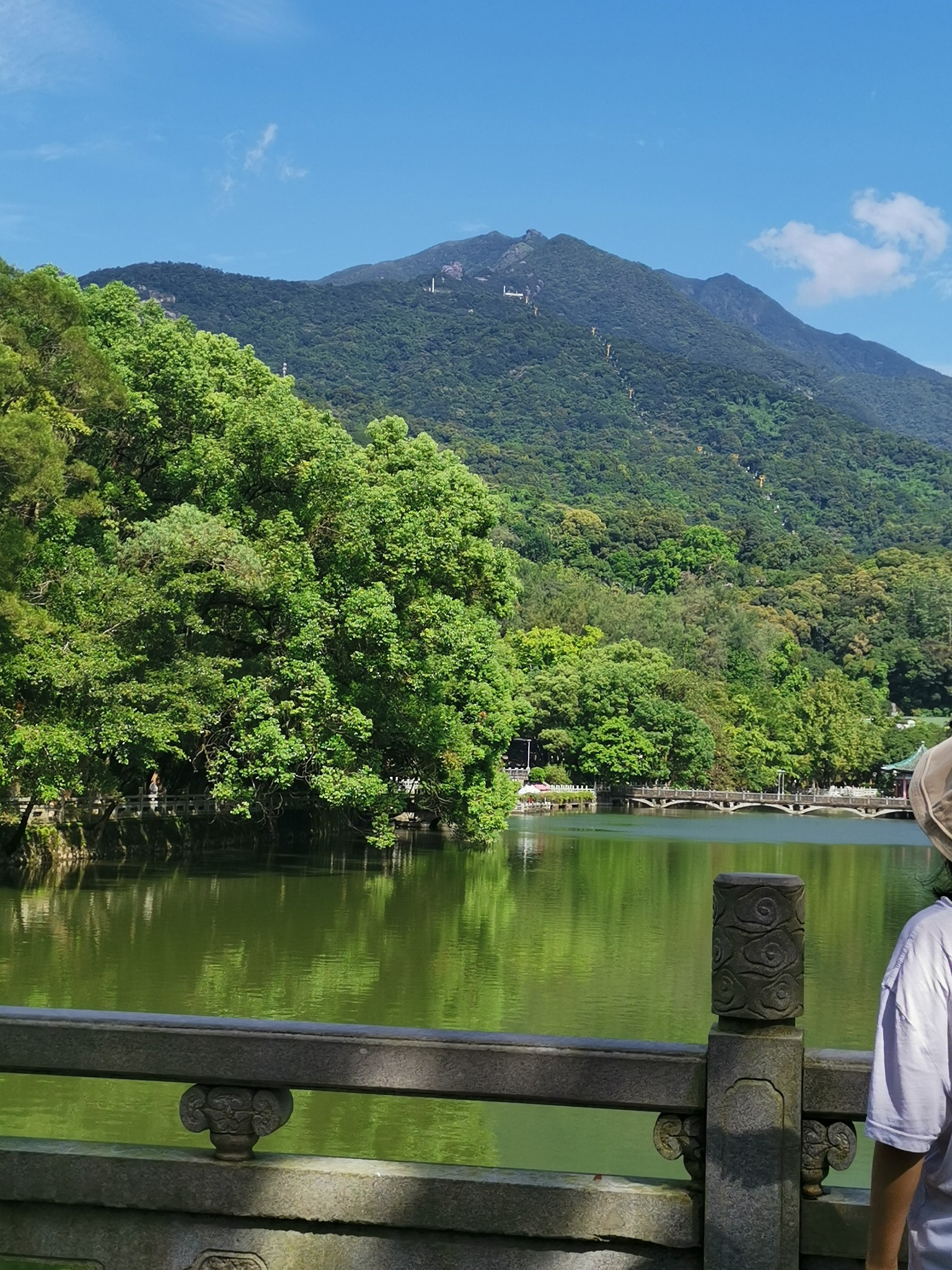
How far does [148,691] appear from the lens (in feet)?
65.7

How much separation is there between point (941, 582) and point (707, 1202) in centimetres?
9801

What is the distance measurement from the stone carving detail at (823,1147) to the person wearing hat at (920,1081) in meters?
1.23

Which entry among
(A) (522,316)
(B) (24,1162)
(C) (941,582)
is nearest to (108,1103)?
(B) (24,1162)

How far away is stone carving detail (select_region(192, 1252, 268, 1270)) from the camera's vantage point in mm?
3457

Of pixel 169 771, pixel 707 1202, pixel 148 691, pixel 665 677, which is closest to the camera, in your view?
pixel 707 1202

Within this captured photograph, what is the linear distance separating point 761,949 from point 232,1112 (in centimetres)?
144

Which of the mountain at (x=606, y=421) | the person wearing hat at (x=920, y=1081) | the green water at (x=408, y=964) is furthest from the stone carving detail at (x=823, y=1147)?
the mountain at (x=606, y=421)

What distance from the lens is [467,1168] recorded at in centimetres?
350

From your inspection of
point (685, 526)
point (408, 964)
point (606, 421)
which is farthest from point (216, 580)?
point (606, 421)

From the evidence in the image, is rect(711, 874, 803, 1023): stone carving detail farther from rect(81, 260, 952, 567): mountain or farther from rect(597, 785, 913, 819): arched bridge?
rect(81, 260, 952, 567): mountain

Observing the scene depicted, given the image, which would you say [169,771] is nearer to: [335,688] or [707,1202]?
[335,688]

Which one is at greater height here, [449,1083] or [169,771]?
[449,1083]

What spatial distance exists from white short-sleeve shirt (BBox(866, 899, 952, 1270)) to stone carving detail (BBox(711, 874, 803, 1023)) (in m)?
1.18

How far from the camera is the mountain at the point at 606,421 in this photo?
14100 cm
